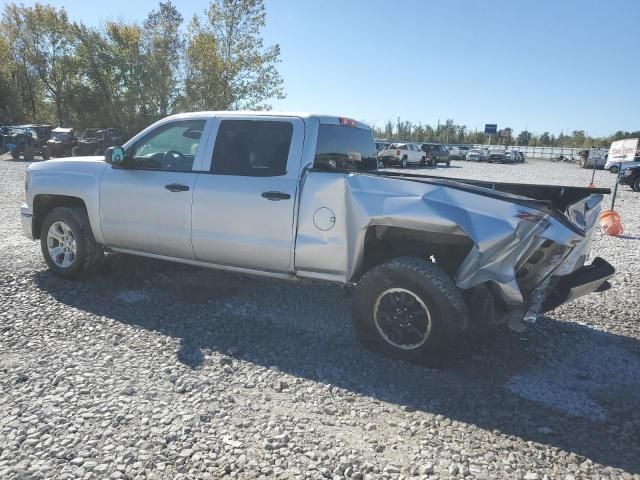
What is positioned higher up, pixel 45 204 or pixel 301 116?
pixel 301 116

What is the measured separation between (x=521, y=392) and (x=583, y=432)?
508mm

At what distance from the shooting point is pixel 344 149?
4.61m

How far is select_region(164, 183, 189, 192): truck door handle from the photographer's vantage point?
457 cm

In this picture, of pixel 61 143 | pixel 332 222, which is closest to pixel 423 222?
pixel 332 222

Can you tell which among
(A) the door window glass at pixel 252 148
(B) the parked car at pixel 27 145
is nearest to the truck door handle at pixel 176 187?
(A) the door window glass at pixel 252 148

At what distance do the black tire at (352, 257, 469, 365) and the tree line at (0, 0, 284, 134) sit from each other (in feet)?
110

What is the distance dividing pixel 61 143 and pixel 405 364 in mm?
23983

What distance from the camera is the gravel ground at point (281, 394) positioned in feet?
8.55

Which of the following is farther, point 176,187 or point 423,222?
point 176,187

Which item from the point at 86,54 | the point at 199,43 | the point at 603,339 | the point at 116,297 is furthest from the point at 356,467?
the point at 86,54

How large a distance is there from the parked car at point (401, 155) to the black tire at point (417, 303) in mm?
28359

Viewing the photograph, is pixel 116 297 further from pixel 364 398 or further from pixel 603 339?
pixel 603 339

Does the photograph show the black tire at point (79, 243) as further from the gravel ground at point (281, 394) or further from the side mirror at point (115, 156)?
the side mirror at point (115, 156)

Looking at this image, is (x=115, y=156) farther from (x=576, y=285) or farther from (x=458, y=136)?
(x=458, y=136)
